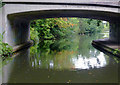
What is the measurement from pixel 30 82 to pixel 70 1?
6383mm

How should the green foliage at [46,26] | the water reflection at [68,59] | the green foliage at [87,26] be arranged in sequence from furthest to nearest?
the green foliage at [87,26] → the green foliage at [46,26] → the water reflection at [68,59]

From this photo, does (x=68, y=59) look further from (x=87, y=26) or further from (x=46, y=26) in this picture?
(x=87, y=26)

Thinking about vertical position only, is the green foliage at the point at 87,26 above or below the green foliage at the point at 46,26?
above

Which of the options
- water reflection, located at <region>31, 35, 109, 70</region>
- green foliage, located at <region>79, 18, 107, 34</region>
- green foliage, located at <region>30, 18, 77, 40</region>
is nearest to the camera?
water reflection, located at <region>31, 35, 109, 70</region>

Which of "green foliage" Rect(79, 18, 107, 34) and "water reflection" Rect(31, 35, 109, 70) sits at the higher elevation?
"green foliage" Rect(79, 18, 107, 34)

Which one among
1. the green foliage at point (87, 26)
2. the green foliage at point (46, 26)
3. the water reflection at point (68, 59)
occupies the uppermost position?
the green foliage at point (87, 26)

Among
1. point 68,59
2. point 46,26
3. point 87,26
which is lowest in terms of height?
point 68,59

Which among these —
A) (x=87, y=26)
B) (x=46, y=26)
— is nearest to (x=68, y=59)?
(x=46, y=26)

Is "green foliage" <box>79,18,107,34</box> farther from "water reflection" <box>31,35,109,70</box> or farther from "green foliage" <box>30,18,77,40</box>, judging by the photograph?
"water reflection" <box>31,35,109,70</box>

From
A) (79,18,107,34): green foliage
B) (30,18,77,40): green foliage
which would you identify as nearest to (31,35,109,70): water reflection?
(30,18,77,40): green foliage

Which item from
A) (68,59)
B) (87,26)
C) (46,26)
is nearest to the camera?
(68,59)

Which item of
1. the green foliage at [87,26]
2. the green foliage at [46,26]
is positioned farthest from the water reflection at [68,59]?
the green foliage at [87,26]

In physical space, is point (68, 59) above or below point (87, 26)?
below

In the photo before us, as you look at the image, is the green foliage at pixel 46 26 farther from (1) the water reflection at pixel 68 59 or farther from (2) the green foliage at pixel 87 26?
(2) the green foliage at pixel 87 26
